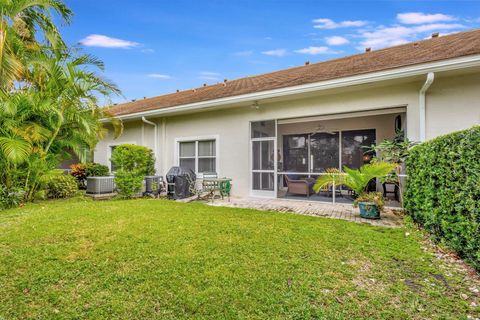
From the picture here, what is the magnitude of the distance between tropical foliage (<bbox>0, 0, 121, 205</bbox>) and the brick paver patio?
17.3 ft

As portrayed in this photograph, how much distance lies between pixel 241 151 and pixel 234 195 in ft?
5.67

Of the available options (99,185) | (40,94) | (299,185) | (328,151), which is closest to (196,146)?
(99,185)

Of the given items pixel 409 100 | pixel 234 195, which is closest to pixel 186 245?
pixel 234 195

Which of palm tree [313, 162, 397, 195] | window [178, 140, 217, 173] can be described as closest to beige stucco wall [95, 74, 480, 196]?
window [178, 140, 217, 173]

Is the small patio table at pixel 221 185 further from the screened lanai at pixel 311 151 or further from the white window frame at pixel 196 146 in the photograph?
the white window frame at pixel 196 146

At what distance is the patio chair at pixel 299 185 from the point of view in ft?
27.8

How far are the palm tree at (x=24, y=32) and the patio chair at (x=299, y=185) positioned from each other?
8725mm

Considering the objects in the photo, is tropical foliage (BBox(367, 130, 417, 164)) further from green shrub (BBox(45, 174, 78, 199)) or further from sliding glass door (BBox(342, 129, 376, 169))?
green shrub (BBox(45, 174, 78, 199))

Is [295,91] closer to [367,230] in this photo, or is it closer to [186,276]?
[367,230]

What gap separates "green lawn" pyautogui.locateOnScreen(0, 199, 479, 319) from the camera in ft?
7.64

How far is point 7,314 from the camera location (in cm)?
225

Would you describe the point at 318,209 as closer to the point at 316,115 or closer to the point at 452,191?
the point at 316,115

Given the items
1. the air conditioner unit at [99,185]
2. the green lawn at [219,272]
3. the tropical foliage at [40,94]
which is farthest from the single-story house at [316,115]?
the green lawn at [219,272]

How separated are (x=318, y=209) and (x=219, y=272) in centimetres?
462
